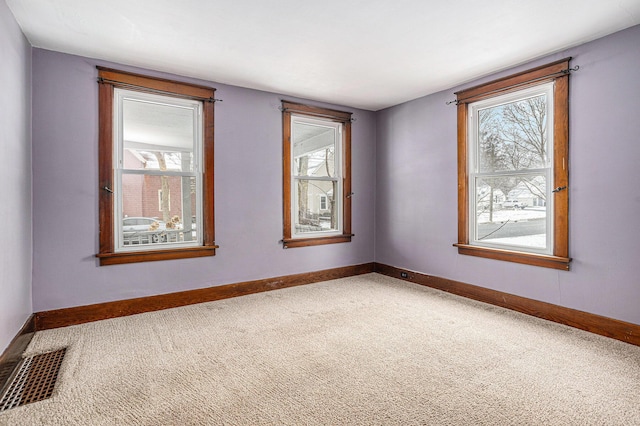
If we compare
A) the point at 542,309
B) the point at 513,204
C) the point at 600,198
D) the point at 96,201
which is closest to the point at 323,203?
the point at 513,204

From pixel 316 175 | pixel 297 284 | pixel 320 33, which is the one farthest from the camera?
pixel 316 175

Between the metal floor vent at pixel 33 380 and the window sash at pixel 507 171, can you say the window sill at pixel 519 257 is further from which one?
the metal floor vent at pixel 33 380

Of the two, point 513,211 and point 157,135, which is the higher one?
point 157,135

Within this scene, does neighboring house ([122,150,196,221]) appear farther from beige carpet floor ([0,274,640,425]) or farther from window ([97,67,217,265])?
beige carpet floor ([0,274,640,425])

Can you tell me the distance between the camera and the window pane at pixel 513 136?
Answer: 331 cm

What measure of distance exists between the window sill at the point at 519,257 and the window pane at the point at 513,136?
2.87 ft

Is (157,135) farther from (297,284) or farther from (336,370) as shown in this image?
(336,370)

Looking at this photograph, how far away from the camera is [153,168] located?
357 centimetres

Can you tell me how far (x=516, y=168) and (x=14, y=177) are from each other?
4450 mm

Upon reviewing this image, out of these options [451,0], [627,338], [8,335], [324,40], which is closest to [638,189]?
[627,338]

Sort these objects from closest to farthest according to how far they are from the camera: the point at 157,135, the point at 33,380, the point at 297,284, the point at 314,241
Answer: the point at 33,380 → the point at 157,135 → the point at 297,284 → the point at 314,241

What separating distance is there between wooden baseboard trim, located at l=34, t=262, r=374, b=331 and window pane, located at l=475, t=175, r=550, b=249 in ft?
6.69

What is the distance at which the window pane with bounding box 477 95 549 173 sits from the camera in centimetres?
331

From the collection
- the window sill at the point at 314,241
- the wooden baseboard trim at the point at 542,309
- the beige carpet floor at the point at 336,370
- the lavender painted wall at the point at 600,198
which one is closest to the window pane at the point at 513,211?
the lavender painted wall at the point at 600,198
